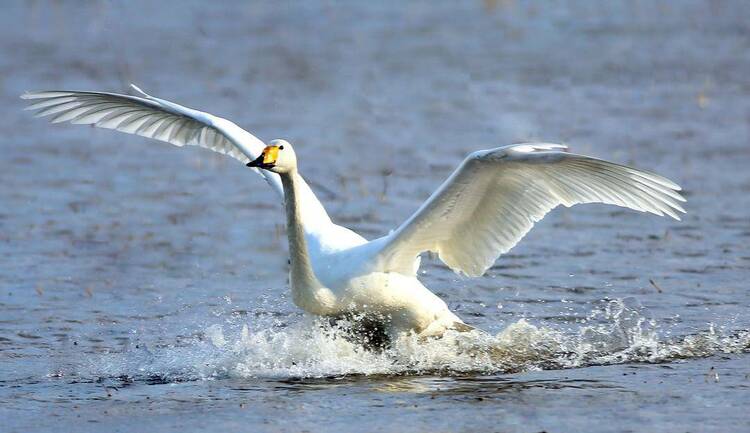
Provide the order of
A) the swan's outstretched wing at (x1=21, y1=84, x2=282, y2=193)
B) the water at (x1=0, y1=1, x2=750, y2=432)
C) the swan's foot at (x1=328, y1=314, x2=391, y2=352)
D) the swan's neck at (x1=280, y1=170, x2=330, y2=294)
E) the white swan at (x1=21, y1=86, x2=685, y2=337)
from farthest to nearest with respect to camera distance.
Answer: the swan's outstretched wing at (x1=21, y1=84, x2=282, y2=193) → the swan's foot at (x1=328, y1=314, x2=391, y2=352) → the swan's neck at (x1=280, y1=170, x2=330, y2=294) → the white swan at (x1=21, y1=86, x2=685, y2=337) → the water at (x1=0, y1=1, x2=750, y2=432)

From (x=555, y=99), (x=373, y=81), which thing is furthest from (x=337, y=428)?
(x=373, y=81)

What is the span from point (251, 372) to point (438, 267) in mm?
3025

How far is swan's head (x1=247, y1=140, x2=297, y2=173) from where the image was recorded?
8.11 metres

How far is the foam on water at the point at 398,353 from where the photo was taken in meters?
8.41

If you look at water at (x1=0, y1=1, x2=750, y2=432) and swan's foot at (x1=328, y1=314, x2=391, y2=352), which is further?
swan's foot at (x1=328, y1=314, x2=391, y2=352)

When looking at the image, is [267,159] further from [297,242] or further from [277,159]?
[297,242]

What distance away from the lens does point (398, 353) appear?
28.5 ft

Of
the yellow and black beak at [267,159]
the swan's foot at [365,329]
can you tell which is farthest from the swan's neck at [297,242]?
the swan's foot at [365,329]

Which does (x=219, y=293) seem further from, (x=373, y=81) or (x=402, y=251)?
(x=373, y=81)

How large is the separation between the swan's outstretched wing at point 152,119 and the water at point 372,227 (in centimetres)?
108

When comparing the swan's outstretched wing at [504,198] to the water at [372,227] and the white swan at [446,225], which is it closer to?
the white swan at [446,225]

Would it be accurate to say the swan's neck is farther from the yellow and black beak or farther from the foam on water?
the foam on water

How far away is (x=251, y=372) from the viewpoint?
8398 millimetres

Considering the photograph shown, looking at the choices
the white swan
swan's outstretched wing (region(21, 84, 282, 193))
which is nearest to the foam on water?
the white swan
